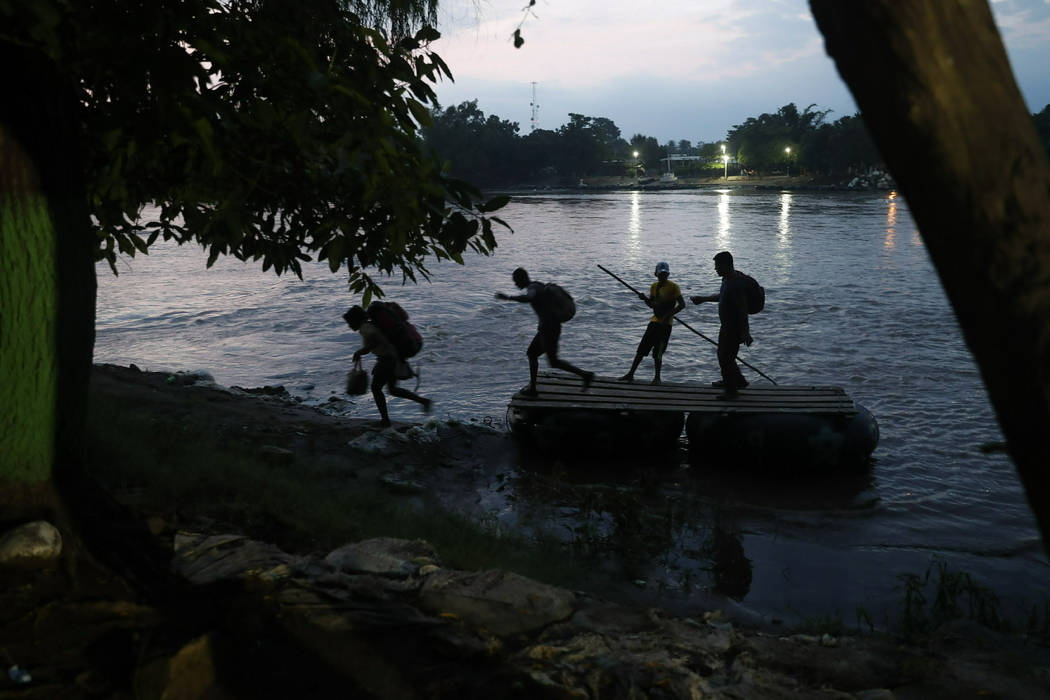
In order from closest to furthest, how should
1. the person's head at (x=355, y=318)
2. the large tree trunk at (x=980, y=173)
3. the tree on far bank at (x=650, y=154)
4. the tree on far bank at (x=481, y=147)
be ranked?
the large tree trunk at (x=980, y=173) < the person's head at (x=355, y=318) < the tree on far bank at (x=481, y=147) < the tree on far bank at (x=650, y=154)

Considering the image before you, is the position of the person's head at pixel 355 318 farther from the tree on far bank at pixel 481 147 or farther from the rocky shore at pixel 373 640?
the tree on far bank at pixel 481 147

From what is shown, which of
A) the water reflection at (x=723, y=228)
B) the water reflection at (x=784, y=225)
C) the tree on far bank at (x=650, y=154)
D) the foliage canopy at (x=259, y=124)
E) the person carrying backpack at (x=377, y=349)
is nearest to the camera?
the foliage canopy at (x=259, y=124)

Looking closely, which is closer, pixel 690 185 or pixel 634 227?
Answer: pixel 634 227

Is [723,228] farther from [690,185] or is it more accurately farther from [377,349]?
[690,185]

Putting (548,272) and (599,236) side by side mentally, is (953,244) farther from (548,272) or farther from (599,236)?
(599,236)

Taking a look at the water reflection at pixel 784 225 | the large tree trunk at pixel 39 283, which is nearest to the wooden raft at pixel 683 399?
the large tree trunk at pixel 39 283

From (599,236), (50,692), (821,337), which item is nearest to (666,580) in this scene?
(50,692)

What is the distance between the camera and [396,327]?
29.8 feet

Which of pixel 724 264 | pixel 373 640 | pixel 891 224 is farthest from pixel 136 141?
pixel 891 224

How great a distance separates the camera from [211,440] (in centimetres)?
855

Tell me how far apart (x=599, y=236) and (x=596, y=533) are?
42.7 meters

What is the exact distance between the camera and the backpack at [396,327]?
9.03 metres

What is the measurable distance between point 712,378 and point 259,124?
1179 centimetres

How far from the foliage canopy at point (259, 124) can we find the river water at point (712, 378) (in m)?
2.87
